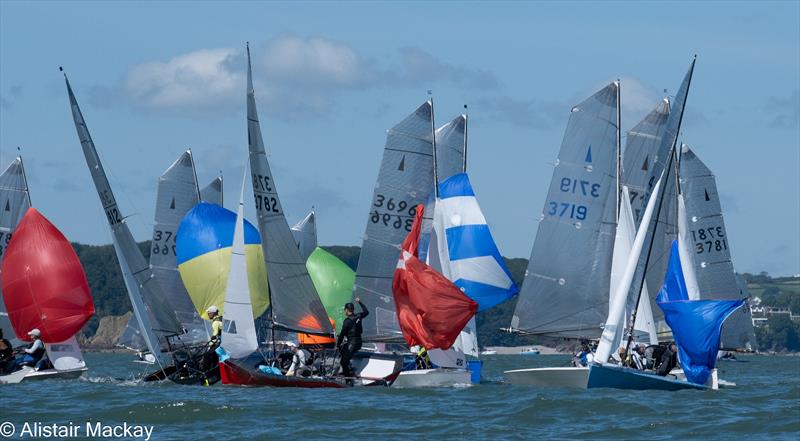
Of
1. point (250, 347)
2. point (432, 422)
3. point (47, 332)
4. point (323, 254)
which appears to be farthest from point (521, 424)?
point (323, 254)

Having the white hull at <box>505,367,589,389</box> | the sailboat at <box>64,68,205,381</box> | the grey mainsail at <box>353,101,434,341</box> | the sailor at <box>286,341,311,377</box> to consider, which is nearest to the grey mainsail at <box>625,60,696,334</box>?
the white hull at <box>505,367,589,389</box>

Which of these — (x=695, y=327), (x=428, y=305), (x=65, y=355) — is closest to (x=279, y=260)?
(x=428, y=305)

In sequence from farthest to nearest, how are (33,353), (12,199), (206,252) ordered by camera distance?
(206,252), (12,199), (33,353)

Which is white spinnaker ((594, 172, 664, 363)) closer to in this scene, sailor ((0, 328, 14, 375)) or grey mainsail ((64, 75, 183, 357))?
grey mainsail ((64, 75, 183, 357))

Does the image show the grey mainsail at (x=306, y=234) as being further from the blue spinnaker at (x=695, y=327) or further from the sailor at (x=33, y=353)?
the blue spinnaker at (x=695, y=327)

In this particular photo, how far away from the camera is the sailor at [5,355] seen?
36156 millimetres

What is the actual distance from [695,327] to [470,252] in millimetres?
6407

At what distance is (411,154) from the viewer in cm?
3706

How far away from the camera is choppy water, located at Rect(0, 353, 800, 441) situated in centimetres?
2523

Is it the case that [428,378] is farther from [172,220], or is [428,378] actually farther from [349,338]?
[172,220]

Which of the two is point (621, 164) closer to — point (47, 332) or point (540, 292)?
point (540, 292)

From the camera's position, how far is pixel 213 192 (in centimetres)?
5175

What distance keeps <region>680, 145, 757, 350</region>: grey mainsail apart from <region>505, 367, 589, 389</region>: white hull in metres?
13.4

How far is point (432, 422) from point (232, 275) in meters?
7.92
